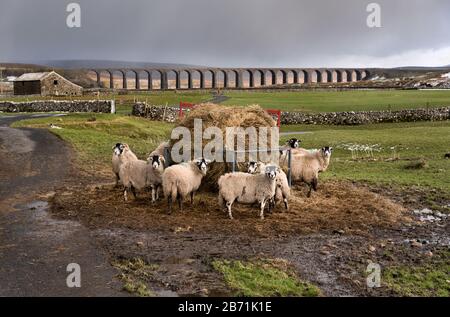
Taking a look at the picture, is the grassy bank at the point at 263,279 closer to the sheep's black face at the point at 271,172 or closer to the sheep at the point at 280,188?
the sheep's black face at the point at 271,172

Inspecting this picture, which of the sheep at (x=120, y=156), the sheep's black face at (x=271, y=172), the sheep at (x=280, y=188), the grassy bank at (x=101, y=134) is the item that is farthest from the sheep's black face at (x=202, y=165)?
the grassy bank at (x=101, y=134)

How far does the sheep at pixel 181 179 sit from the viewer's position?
14969 mm

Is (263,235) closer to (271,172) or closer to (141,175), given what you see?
(271,172)

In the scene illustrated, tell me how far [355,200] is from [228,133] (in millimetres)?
5037

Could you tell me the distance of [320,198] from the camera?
17266 mm

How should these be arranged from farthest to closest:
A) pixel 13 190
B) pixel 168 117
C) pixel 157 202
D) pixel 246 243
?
pixel 168 117, pixel 13 190, pixel 157 202, pixel 246 243

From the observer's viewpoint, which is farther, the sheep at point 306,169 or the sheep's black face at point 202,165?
the sheep at point 306,169

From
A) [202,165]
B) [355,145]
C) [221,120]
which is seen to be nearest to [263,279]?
[202,165]

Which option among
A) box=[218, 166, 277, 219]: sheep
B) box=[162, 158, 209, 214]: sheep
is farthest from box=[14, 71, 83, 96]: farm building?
box=[218, 166, 277, 219]: sheep

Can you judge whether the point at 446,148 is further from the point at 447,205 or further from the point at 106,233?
the point at 106,233

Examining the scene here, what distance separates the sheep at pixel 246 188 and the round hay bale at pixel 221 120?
207 centimetres

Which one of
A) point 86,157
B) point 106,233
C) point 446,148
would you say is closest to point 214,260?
point 106,233

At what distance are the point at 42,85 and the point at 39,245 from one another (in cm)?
8218

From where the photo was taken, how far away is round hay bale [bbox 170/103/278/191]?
17188 mm
